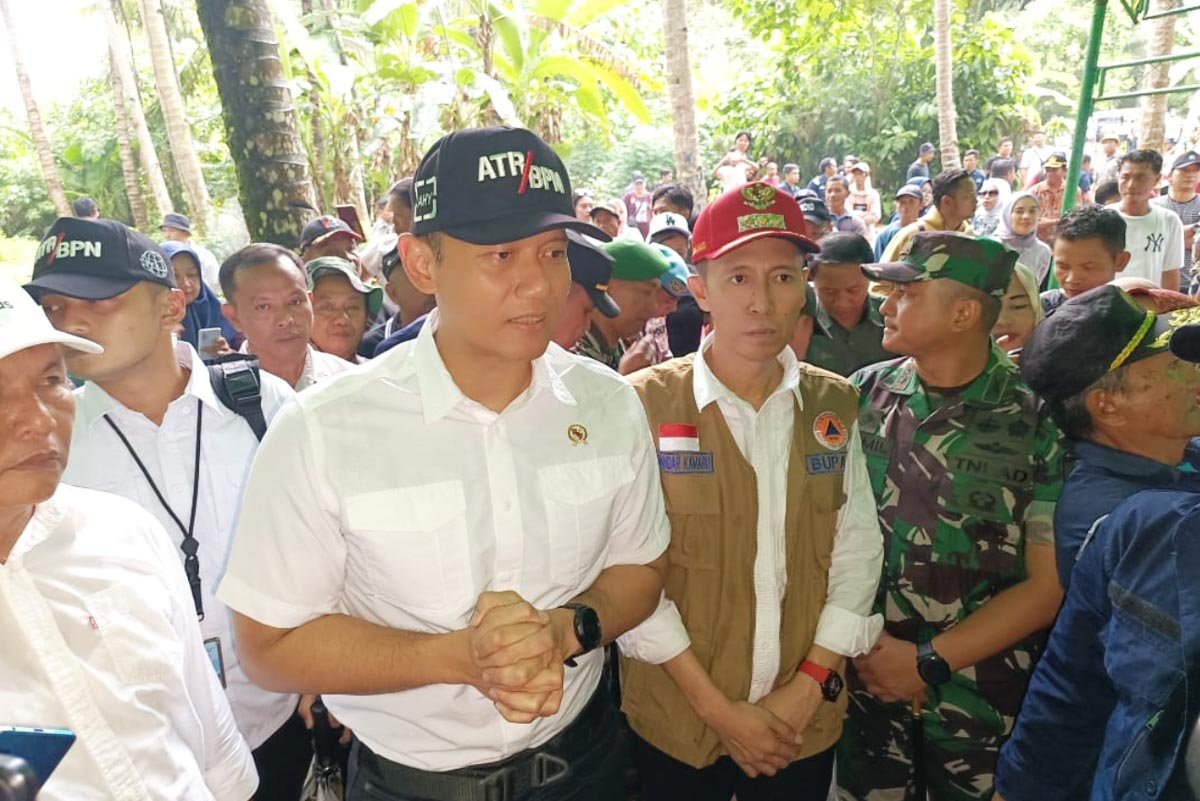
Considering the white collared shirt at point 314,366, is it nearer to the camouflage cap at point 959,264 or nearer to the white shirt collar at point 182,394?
the white shirt collar at point 182,394

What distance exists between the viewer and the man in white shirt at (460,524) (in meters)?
1.48

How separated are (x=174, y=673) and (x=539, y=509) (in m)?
0.82

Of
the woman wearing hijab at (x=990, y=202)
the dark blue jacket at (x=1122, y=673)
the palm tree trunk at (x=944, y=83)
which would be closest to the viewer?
the dark blue jacket at (x=1122, y=673)

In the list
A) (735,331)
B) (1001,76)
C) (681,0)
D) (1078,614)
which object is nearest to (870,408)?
(735,331)

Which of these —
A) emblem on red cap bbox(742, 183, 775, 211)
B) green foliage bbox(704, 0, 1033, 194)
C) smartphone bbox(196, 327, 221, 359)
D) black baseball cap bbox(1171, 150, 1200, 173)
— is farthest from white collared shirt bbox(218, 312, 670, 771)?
green foliage bbox(704, 0, 1033, 194)

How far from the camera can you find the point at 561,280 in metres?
1.65

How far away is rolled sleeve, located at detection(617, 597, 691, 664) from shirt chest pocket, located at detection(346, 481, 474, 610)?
0.64 metres

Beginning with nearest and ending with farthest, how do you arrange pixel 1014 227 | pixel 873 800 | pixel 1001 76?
pixel 873 800, pixel 1014 227, pixel 1001 76

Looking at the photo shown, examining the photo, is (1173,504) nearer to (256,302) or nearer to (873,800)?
(873,800)

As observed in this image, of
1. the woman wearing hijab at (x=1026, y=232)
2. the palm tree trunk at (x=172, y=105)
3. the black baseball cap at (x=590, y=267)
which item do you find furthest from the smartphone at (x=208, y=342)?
the palm tree trunk at (x=172, y=105)

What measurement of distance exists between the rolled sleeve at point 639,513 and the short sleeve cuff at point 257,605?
2.42 feet

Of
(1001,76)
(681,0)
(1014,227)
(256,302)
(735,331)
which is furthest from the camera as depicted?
(1001,76)

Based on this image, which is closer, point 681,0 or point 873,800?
point 873,800

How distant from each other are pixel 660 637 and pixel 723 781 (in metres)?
0.56
